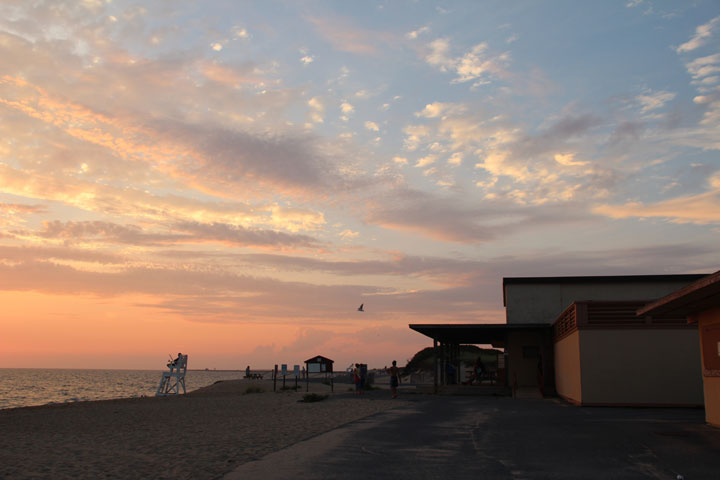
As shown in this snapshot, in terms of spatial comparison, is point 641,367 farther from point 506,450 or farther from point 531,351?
point 531,351

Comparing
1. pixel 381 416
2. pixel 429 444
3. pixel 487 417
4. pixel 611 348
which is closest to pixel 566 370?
pixel 611 348

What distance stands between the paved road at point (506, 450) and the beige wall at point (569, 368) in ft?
15.3

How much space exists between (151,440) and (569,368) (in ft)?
54.0

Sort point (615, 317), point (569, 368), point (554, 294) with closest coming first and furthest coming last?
1. point (615, 317)
2. point (569, 368)
3. point (554, 294)

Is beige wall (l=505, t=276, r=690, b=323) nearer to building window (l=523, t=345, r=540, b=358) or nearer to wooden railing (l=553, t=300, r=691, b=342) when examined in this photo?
building window (l=523, t=345, r=540, b=358)

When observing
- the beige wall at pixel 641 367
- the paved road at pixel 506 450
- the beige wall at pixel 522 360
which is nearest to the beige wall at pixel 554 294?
the beige wall at pixel 522 360

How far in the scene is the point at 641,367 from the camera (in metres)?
20.3

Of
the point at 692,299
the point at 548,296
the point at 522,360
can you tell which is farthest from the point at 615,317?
the point at 522,360

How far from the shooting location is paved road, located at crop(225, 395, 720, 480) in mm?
8484

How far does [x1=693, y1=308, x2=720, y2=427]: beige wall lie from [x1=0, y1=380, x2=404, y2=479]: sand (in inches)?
360

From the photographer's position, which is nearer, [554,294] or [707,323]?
[707,323]

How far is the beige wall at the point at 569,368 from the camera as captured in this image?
21178 mm

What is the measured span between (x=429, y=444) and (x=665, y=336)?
506 inches

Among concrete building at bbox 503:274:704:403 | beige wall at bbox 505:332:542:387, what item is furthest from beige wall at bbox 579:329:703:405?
beige wall at bbox 505:332:542:387
